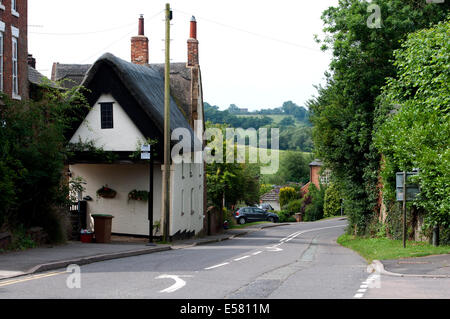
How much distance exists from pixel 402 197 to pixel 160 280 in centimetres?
1155

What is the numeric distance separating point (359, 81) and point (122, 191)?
1330 centimetres

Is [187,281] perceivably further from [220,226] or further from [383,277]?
[220,226]

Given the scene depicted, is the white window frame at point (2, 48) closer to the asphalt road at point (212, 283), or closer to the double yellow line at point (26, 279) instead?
the asphalt road at point (212, 283)

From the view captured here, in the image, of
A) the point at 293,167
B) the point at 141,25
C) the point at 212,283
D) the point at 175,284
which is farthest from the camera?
the point at 293,167

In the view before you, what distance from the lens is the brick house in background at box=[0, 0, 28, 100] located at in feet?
73.9

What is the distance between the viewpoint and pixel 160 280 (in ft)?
40.0

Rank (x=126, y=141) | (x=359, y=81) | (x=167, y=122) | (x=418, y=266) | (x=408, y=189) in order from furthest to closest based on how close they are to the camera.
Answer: (x=359, y=81) → (x=126, y=141) → (x=167, y=122) → (x=408, y=189) → (x=418, y=266)

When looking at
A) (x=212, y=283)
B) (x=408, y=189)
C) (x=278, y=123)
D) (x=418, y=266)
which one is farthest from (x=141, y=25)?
(x=278, y=123)

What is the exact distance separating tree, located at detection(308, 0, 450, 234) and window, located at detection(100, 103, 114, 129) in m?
11.6

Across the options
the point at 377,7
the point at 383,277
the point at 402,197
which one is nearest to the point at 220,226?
the point at 377,7

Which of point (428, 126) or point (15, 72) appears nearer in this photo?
point (428, 126)

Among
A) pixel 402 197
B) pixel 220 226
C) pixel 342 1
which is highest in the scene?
pixel 342 1

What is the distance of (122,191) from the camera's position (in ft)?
98.8

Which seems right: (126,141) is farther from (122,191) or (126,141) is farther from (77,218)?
(77,218)
